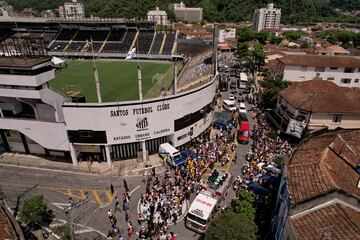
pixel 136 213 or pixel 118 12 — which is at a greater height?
pixel 118 12

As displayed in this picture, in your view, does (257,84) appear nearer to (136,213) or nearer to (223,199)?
(223,199)

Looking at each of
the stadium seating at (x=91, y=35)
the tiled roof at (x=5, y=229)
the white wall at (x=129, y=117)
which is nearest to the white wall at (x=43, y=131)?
the white wall at (x=129, y=117)

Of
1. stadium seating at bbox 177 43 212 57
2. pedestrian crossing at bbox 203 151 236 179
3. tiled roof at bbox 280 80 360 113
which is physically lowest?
pedestrian crossing at bbox 203 151 236 179

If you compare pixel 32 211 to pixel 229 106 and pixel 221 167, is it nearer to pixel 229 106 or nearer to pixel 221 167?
pixel 221 167

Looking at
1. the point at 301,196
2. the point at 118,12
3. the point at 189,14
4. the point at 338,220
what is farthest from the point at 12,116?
the point at 189,14

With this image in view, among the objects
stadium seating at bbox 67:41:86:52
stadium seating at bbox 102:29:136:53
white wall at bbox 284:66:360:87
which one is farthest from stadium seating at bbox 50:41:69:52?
white wall at bbox 284:66:360:87

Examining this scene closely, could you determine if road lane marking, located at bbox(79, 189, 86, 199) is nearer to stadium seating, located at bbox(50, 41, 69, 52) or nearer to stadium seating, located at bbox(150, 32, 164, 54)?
stadium seating, located at bbox(150, 32, 164, 54)

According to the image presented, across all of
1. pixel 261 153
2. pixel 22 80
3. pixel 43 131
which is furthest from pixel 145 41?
pixel 261 153
